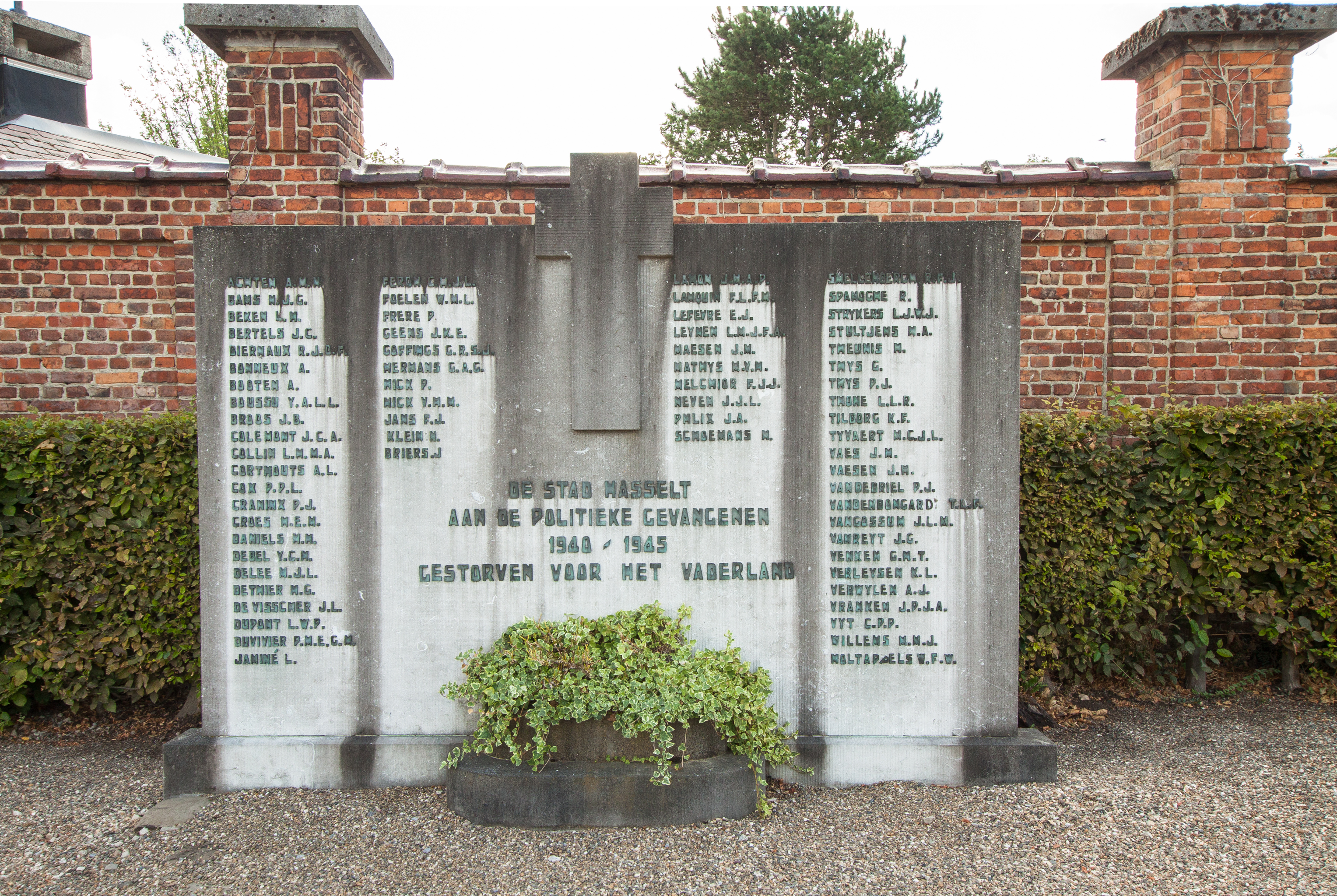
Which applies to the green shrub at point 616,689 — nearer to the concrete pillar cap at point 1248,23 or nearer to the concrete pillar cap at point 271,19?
the concrete pillar cap at point 271,19

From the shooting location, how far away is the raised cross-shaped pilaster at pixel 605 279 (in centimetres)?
367

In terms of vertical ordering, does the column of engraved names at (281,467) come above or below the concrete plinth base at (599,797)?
above

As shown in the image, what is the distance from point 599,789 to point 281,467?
1934mm

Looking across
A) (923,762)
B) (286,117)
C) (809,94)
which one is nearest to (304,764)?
(923,762)

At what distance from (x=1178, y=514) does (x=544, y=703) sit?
3.31 meters

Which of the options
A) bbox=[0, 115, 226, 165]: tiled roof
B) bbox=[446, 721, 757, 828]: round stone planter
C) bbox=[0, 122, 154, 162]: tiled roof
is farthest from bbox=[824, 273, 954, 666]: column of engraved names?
bbox=[0, 122, 154, 162]: tiled roof

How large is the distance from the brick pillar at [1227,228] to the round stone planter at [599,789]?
4.27 metres

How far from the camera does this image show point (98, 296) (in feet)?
18.4

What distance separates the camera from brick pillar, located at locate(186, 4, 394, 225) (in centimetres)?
545

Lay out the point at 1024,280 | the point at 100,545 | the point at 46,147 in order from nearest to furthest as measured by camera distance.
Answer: the point at 100,545 < the point at 1024,280 < the point at 46,147

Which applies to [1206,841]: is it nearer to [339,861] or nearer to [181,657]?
[339,861]

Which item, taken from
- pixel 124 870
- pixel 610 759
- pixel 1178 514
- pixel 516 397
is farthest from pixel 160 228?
pixel 1178 514

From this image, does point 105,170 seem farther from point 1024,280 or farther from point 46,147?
point 1024,280

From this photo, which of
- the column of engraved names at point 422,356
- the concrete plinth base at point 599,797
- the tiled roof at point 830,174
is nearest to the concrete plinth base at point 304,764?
the concrete plinth base at point 599,797
